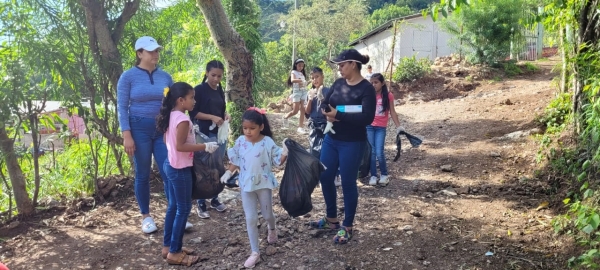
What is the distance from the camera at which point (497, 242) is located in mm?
3516

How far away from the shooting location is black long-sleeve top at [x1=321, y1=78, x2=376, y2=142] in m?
3.36

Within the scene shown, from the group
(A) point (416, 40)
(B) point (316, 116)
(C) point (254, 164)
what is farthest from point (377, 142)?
(A) point (416, 40)

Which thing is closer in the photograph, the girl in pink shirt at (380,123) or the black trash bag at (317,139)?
the black trash bag at (317,139)

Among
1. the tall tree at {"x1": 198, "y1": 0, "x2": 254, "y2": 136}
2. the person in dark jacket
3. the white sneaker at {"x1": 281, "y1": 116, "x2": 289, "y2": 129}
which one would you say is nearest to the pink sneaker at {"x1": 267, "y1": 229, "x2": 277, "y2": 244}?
the person in dark jacket

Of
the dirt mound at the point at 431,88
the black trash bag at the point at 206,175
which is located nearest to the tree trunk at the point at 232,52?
the black trash bag at the point at 206,175

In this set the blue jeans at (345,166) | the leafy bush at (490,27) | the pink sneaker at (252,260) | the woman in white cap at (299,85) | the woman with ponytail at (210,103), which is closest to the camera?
the pink sneaker at (252,260)

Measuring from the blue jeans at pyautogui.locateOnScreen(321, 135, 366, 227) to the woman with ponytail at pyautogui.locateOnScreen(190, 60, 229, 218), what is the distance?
3.65ft

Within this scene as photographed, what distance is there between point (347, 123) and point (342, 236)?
939 millimetres

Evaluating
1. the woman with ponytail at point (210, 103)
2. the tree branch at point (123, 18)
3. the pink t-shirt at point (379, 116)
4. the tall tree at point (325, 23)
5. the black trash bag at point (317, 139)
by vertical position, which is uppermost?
the tall tree at point (325, 23)

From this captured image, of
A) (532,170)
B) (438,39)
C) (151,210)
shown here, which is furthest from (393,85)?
(151,210)

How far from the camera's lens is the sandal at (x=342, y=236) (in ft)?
11.8

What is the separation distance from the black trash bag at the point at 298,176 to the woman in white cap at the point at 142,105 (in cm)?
102

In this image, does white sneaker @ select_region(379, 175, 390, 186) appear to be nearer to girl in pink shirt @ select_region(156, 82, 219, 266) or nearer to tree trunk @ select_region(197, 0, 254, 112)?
tree trunk @ select_region(197, 0, 254, 112)

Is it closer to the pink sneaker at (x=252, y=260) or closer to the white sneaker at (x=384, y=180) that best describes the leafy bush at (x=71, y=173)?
the pink sneaker at (x=252, y=260)
